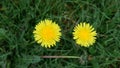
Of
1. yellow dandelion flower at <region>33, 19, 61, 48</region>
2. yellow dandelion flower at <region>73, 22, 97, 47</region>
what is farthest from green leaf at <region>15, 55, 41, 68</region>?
yellow dandelion flower at <region>73, 22, 97, 47</region>

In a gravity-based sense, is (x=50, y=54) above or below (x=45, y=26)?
below

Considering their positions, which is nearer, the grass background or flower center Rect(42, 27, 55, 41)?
flower center Rect(42, 27, 55, 41)

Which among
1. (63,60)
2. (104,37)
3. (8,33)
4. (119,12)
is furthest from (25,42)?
(119,12)

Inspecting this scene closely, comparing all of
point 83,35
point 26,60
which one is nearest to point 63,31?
point 83,35

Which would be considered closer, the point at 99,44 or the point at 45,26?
the point at 45,26

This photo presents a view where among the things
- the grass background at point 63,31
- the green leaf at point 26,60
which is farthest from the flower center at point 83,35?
the green leaf at point 26,60

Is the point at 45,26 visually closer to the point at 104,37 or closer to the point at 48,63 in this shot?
the point at 48,63

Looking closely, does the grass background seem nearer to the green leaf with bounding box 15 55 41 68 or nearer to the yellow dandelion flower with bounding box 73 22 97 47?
the green leaf with bounding box 15 55 41 68
